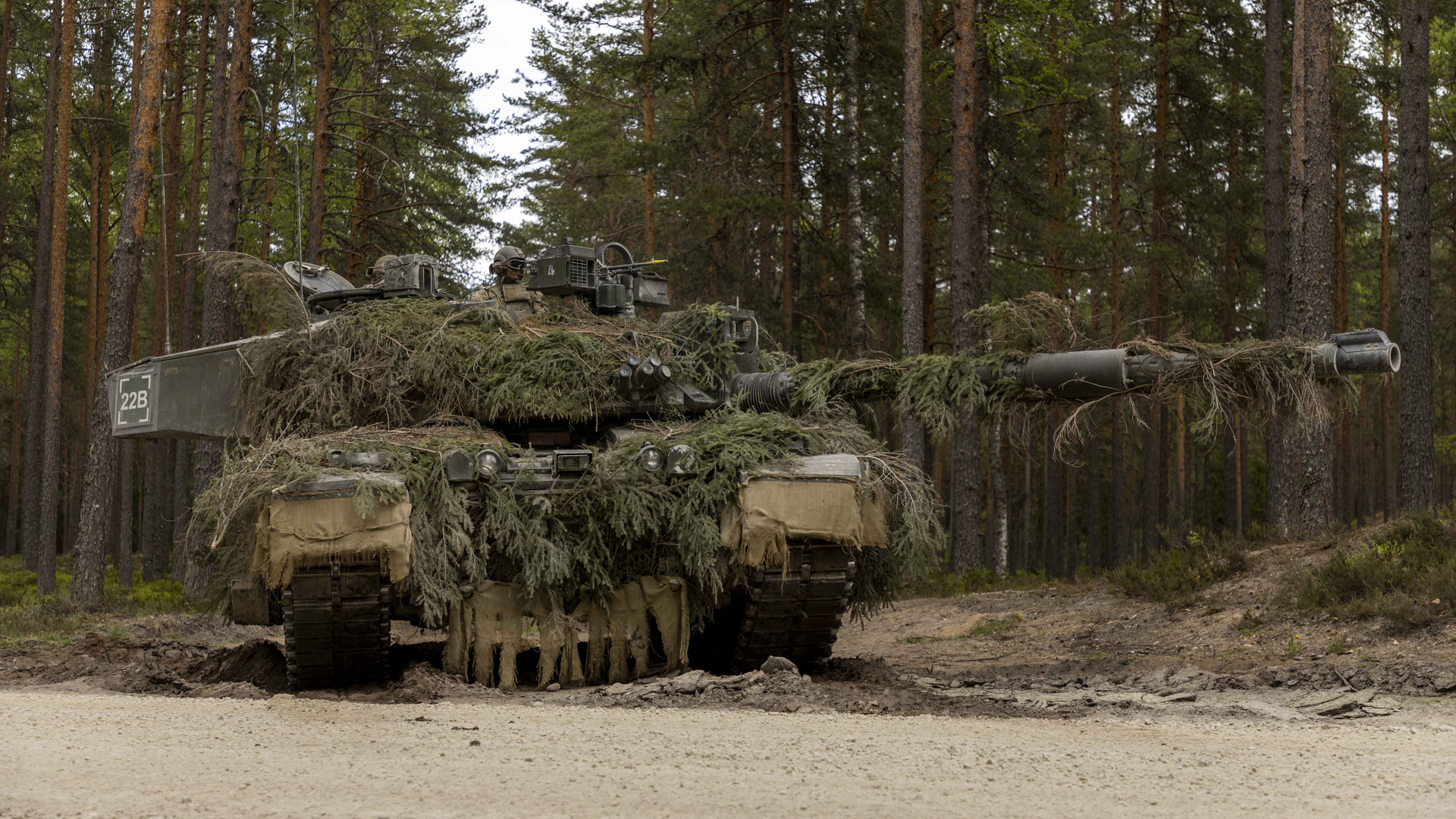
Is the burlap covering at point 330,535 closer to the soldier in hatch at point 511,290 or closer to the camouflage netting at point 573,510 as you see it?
the camouflage netting at point 573,510

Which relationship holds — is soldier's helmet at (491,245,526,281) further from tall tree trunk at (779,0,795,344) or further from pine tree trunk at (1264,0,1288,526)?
pine tree trunk at (1264,0,1288,526)

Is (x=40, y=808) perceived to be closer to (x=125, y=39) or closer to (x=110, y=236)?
(x=125, y=39)

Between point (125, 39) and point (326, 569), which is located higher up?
point (125, 39)

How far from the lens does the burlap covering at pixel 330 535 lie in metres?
7.01

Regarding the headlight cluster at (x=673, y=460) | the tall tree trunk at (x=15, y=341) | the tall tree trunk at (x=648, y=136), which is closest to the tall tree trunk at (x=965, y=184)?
the tall tree trunk at (x=648, y=136)

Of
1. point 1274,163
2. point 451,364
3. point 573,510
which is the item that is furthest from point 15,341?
point 573,510

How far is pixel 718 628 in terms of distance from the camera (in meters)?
9.39

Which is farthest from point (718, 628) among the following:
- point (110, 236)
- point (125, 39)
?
point (110, 236)

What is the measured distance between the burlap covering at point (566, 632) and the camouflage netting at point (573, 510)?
11 cm

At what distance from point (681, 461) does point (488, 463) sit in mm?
1123

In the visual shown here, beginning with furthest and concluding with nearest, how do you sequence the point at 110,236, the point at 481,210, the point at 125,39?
the point at 110,236
the point at 125,39
the point at 481,210

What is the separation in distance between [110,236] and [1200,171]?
80.9ft

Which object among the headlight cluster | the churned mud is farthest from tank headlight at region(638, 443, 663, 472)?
the churned mud

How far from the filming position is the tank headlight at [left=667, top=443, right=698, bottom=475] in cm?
779
